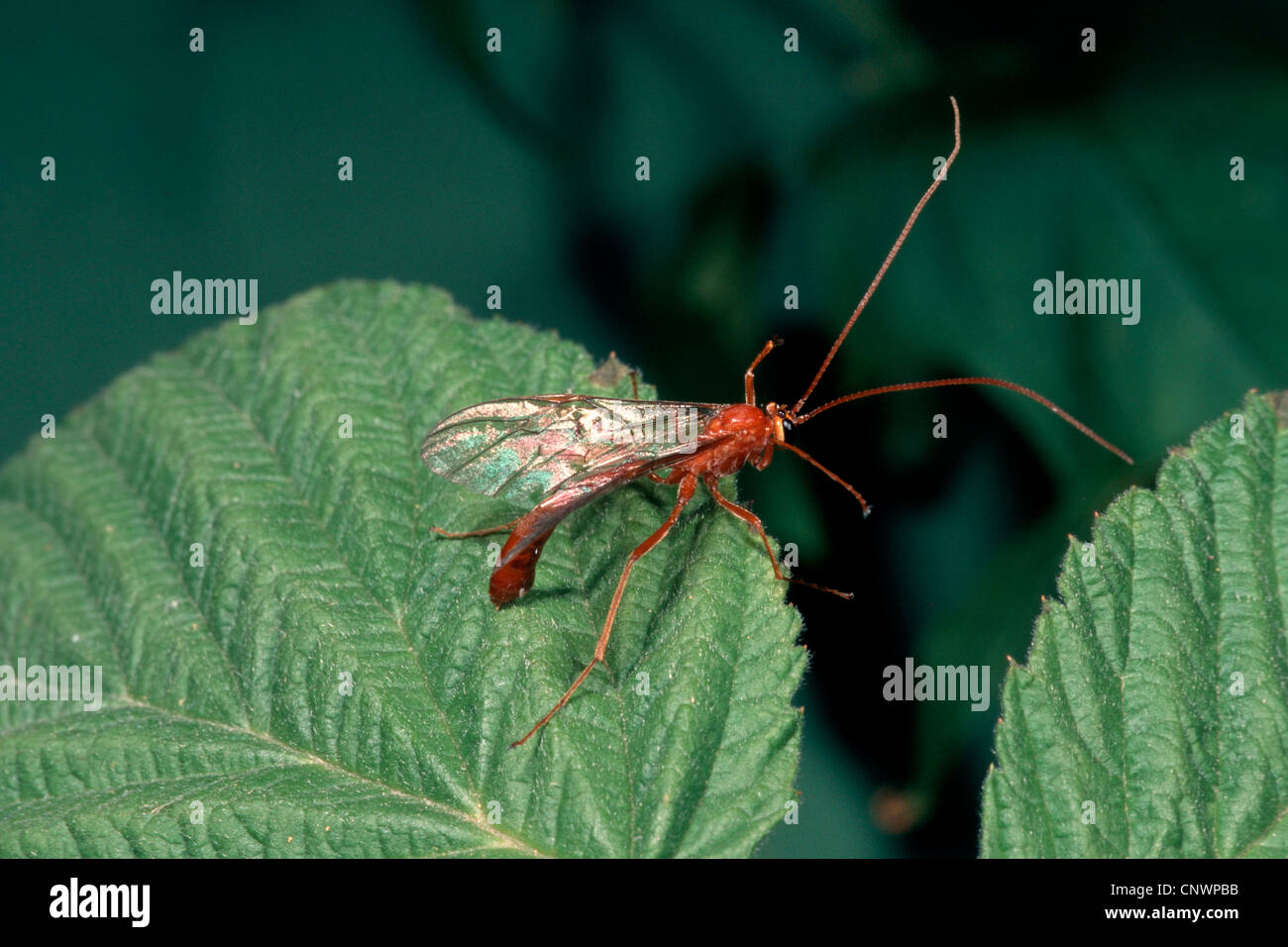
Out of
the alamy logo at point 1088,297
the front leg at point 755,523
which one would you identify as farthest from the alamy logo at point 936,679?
the alamy logo at point 1088,297

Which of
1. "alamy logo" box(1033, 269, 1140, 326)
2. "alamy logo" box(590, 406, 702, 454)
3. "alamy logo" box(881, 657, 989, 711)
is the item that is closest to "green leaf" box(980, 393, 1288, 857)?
"alamy logo" box(1033, 269, 1140, 326)

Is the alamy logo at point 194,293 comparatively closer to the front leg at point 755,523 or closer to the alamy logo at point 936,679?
the front leg at point 755,523

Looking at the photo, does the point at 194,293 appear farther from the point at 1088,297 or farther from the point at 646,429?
the point at 1088,297

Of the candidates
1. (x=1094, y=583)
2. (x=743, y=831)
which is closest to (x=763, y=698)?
(x=743, y=831)
